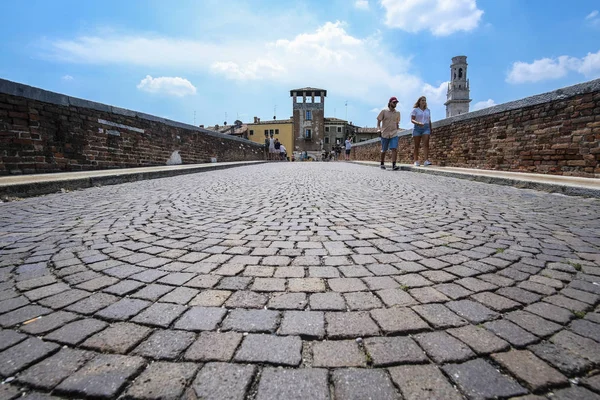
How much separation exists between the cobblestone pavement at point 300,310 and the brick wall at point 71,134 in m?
4.74

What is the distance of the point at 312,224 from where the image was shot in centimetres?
307

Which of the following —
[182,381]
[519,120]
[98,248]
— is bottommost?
[182,381]

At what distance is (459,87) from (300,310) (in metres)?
75.3

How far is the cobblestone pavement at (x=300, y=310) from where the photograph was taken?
3.37 ft

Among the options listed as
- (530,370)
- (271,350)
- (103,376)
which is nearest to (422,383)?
(530,370)

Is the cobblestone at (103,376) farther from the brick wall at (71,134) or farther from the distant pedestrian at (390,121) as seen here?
the distant pedestrian at (390,121)

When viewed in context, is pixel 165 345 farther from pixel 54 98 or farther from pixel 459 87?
pixel 459 87

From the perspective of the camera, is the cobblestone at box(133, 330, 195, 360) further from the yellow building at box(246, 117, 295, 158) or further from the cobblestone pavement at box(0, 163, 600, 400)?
the yellow building at box(246, 117, 295, 158)

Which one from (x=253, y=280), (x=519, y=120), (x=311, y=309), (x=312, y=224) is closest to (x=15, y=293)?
(x=253, y=280)

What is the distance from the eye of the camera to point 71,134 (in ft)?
24.3

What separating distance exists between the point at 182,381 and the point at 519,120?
29.4 feet

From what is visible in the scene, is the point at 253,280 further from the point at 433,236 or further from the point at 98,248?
the point at 433,236

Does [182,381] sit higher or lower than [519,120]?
lower

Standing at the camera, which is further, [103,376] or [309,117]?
[309,117]
